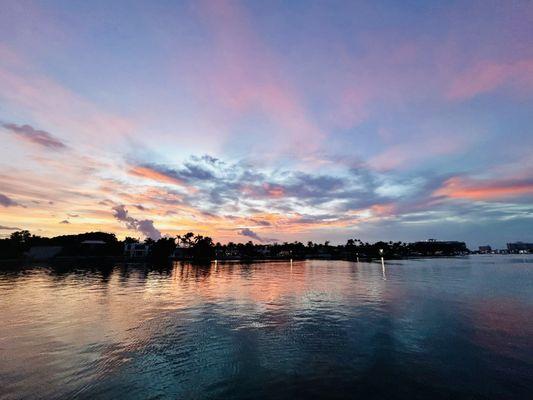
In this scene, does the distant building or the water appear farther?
the distant building

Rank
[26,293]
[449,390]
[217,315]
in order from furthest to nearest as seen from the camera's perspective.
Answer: [26,293], [217,315], [449,390]

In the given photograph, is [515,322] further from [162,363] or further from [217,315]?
[162,363]

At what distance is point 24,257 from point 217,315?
179 metres

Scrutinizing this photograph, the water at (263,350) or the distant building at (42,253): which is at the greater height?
the distant building at (42,253)

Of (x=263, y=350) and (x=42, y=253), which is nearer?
(x=263, y=350)

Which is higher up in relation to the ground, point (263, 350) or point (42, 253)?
point (42, 253)

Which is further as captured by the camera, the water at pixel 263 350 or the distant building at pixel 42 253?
the distant building at pixel 42 253

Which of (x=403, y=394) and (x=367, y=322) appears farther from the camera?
(x=367, y=322)

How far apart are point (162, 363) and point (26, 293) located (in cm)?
4246

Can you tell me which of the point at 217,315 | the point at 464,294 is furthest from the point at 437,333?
the point at 464,294

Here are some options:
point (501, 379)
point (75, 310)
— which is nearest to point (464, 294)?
point (501, 379)

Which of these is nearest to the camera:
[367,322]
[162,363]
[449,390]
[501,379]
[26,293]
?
[449,390]

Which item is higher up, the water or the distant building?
the distant building

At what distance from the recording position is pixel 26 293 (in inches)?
1853
